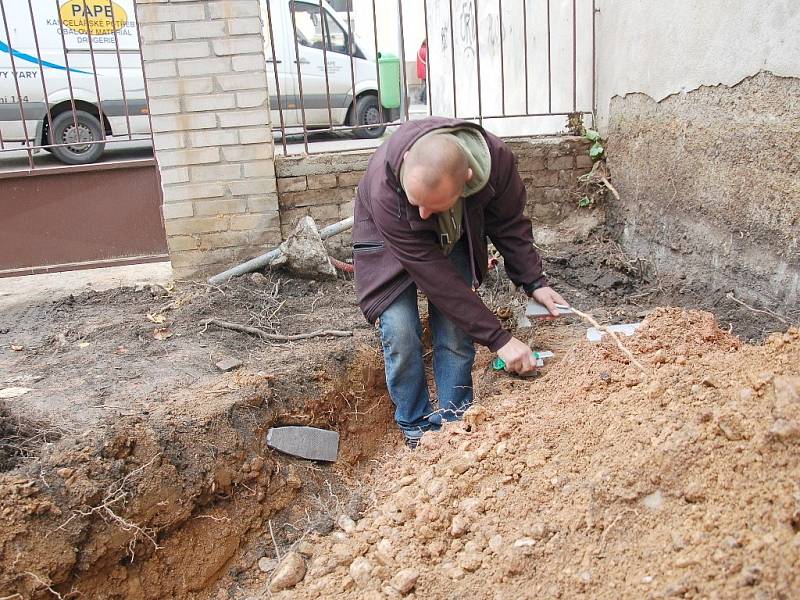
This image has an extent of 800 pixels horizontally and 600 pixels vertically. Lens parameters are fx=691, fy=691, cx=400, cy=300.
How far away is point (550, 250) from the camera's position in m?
5.07

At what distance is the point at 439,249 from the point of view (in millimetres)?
2736

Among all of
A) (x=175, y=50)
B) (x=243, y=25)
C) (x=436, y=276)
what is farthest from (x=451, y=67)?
(x=436, y=276)

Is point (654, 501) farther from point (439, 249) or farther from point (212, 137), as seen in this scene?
point (212, 137)

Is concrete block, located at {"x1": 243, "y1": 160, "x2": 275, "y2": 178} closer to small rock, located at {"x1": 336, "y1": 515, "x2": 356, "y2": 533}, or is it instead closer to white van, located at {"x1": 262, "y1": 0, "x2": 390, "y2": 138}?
small rock, located at {"x1": 336, "y1": 515, "x2": 356, "y2": 533}

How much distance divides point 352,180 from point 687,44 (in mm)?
2341

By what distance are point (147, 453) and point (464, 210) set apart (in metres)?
1.58

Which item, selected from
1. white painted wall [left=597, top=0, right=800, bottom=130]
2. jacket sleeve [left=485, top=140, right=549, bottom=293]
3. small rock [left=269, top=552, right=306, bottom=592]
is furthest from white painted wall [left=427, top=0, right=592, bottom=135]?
small rock [left=269, top=552, right=306, bottom=592]

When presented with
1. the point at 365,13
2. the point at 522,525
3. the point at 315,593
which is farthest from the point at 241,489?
the point at 365,13

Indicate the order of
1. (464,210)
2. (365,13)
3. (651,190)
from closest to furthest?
(464,210) → (651,190) → (365,13)

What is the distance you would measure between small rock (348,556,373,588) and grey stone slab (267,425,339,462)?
3.39 feet

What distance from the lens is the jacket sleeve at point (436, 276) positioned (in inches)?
104

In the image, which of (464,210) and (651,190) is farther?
(651,190)

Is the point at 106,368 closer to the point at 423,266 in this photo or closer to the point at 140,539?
the point at 140,539

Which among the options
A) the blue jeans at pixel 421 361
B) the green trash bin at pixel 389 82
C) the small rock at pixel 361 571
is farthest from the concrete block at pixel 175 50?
the green trash bin at pixel 389 82
